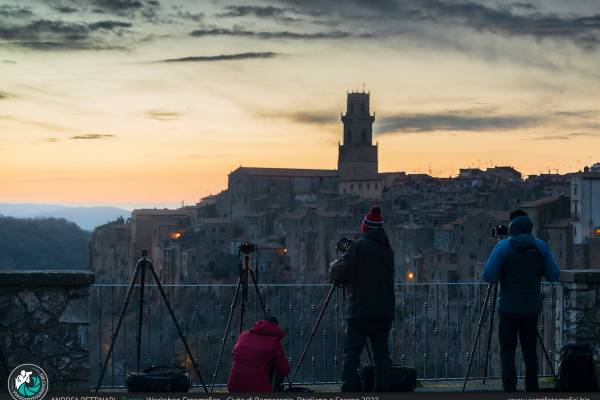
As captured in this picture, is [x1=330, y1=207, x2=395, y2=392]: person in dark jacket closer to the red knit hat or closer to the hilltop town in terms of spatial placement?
the red knit hat

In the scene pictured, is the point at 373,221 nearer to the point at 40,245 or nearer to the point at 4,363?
the point at 4,363

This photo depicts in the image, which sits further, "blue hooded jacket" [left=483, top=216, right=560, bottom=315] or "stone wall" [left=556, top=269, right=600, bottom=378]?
"stone wall" [left=556, top=269, right=600, bottom=378]

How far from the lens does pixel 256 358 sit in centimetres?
668

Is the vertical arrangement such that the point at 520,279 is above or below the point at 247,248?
below

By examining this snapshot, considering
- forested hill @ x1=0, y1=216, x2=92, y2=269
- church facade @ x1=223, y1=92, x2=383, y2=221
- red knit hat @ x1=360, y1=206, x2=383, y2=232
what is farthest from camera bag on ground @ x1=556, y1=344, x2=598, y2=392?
forested hill @ x1=0, y1=216, x2=92, y2=269

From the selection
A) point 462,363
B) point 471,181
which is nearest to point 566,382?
point 462,363

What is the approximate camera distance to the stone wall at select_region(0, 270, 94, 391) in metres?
7.61

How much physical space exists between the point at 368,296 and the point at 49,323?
2.85m

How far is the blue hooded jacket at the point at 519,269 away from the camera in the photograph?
7180 millimetres

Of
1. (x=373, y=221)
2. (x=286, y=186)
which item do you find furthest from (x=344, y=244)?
(x=286, y=186)

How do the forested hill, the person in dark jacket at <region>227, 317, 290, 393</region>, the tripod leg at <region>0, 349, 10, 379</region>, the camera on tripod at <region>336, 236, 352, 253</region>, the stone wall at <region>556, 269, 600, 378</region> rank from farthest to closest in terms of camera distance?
the forested hill → the stone wall at <region>556, 269, 600, 378</region> → the camera on tripod at <region>336, 236, 352, 253</region> → the tripod leg at <region>0, 349, 10, 379</region> → the person in dark jacket at <region>227, 317, 290, 393</region>
